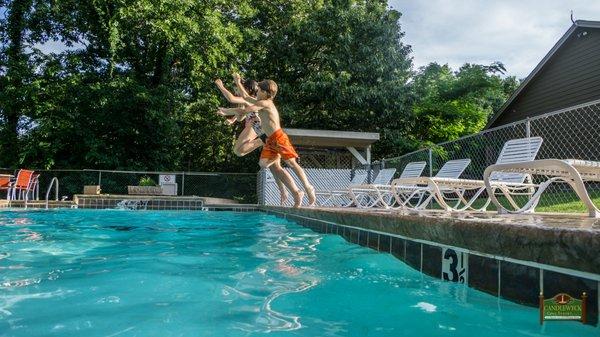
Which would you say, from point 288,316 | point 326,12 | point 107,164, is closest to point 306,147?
point 326,12

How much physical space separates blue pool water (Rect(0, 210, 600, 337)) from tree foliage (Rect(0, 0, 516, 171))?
14462mm

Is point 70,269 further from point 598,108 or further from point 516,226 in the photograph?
point 598,108

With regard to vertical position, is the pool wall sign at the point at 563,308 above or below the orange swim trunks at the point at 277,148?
below

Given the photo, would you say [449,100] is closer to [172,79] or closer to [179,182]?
[179,182]

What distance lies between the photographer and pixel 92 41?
20094 millimetres

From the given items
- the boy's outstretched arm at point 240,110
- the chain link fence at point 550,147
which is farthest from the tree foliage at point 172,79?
the boy's outstretched arm at point 240,110

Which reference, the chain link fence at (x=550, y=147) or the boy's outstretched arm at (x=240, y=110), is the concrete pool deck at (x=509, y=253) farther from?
the chain link fence at (x=550, y=147)

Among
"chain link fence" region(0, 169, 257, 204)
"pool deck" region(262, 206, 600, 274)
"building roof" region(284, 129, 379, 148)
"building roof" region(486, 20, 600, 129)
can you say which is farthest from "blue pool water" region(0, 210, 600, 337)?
"chain link fence" region(0, 169, 257, 204)

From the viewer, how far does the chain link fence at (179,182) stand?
17391 mm

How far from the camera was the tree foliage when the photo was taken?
18172 mm

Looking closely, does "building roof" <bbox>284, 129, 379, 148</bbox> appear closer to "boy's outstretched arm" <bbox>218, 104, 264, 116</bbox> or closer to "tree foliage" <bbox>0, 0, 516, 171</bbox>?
"tree foliage" <bbox>0, 0, 516, 171</bbox>

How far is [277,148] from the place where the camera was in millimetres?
6602

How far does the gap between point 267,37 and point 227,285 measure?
18661 millimetres

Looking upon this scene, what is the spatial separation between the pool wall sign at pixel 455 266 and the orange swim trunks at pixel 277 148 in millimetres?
4029
